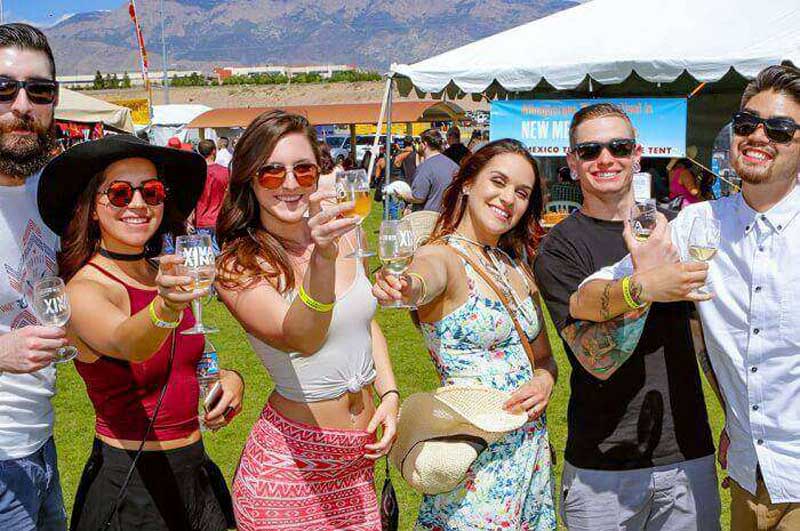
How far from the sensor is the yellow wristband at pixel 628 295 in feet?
7.56

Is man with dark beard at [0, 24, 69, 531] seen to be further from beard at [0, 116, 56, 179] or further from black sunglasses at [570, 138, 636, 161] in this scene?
black sunglasses at [570, 138, 636, 161]

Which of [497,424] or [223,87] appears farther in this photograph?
[223,87]

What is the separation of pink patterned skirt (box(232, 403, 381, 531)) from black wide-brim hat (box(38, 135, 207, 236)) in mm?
1025

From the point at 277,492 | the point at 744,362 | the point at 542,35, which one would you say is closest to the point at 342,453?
the point at 277,492


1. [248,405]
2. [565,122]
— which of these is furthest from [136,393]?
[565,122]

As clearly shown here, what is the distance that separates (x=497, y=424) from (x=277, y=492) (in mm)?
833

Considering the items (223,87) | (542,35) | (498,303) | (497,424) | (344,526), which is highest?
(223,87)

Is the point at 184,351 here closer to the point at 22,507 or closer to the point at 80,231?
the point at 80,231

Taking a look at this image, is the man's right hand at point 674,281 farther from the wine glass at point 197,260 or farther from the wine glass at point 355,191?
the wine glass at point 197,260

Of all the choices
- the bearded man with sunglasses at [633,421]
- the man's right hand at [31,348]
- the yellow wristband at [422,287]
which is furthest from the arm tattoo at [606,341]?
the man's right hand at [31,348]

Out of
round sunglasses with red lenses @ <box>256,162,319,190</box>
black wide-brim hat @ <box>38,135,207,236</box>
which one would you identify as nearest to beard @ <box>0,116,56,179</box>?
black wide-brim hat @ <box>38,135,207,236</box>

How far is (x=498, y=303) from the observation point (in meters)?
2.87

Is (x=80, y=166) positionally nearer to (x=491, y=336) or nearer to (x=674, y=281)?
(x=491, y=336)

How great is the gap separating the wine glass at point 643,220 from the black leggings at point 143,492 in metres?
1.76
